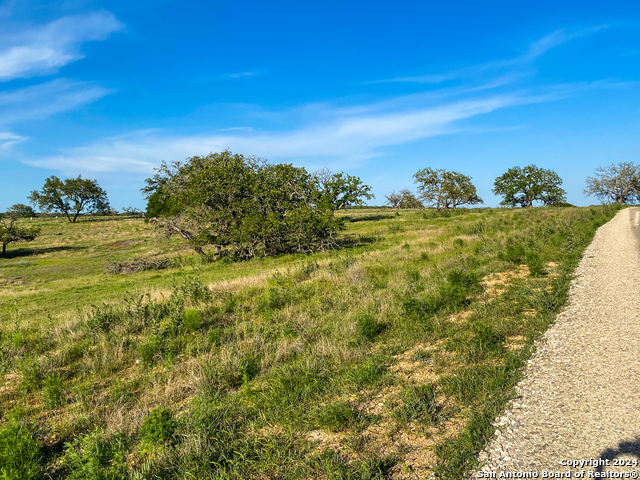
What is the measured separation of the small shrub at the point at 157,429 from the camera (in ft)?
16.2

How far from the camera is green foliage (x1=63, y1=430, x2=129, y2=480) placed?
4297 millimetres

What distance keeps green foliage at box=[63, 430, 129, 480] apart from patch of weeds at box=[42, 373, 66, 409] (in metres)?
1.89

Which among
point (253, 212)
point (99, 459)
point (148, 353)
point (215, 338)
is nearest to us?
point (99, 459)

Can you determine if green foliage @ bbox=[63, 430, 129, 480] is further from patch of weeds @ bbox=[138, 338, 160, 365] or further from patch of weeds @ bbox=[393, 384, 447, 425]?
patch of weeds @ bbox=[393, 384, 447, 425]

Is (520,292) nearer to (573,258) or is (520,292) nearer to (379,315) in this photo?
(379,315)

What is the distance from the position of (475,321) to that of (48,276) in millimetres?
34631

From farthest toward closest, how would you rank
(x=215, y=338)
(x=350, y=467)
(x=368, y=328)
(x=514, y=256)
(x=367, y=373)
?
(x=514, y=256) → (x=215, y=338) → (x=368, y=328) → (x=367, y=373) → (x=350, y=467)

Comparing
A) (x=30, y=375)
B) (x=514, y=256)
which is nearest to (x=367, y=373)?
(x=30, y=375)

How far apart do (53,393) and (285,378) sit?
4.42 metres

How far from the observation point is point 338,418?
4.99m

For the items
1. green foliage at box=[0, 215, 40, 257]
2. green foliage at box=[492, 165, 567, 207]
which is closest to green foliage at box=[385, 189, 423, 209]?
green foliage at box=[492, 165, 567, 207]

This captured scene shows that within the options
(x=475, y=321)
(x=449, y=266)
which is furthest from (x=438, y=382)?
(x=449, y=266)

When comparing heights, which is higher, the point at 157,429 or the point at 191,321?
the point at 191,321

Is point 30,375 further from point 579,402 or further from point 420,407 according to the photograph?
point 579,402
